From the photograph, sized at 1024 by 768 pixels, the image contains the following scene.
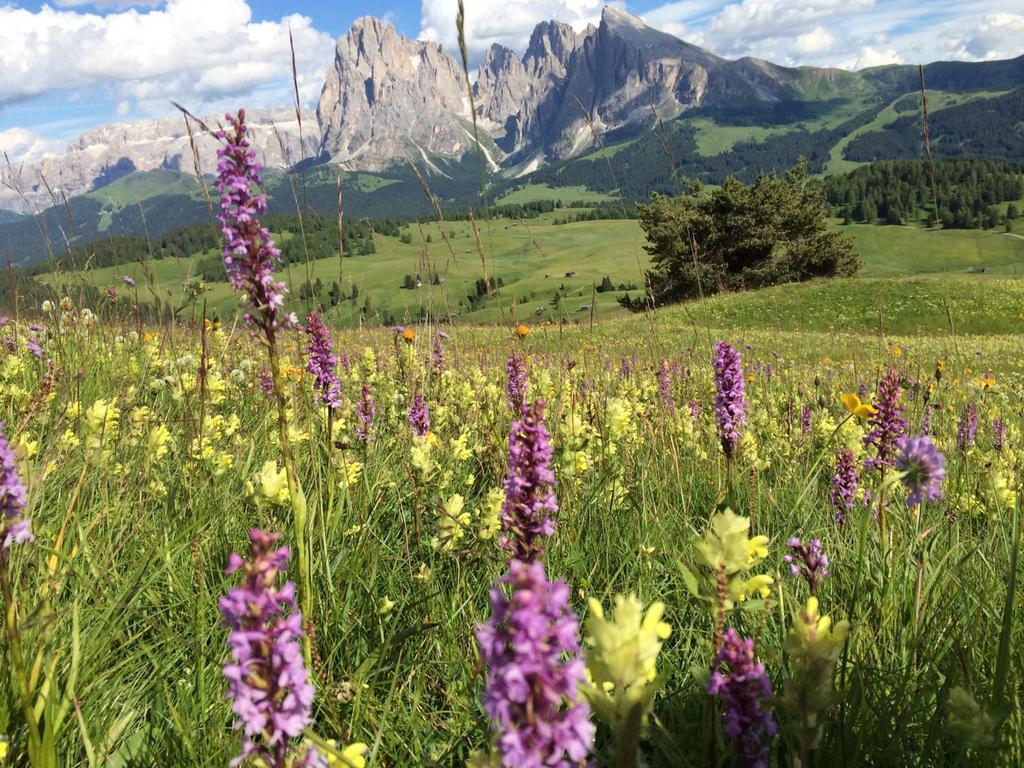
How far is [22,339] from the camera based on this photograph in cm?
680

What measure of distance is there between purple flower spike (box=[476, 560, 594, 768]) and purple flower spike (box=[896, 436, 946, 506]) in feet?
5.29

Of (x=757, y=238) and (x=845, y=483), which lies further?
(x=757, y=238)

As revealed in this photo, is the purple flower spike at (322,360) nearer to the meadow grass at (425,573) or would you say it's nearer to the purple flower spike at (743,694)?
the meadow grass at (425,573)

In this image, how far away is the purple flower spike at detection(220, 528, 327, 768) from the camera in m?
1.07

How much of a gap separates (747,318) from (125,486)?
3421cm

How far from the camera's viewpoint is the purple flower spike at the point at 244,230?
212 centimetres

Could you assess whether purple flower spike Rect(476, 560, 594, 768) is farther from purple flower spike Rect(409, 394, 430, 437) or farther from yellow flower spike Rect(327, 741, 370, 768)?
purple flower spike Rect(409, 394, 430, 437)

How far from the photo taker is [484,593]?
3041mm

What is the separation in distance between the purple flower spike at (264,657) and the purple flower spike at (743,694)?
77cm

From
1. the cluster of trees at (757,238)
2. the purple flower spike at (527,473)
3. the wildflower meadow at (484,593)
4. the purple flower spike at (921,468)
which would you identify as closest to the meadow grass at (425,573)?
the wildflower meadow at (484,593)

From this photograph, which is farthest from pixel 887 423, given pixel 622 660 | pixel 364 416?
pixel 364 416

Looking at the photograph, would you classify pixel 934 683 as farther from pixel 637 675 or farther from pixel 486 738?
pixel 637 675

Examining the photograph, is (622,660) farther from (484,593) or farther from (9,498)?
(484,593)

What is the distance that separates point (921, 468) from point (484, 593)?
5.90 feet
